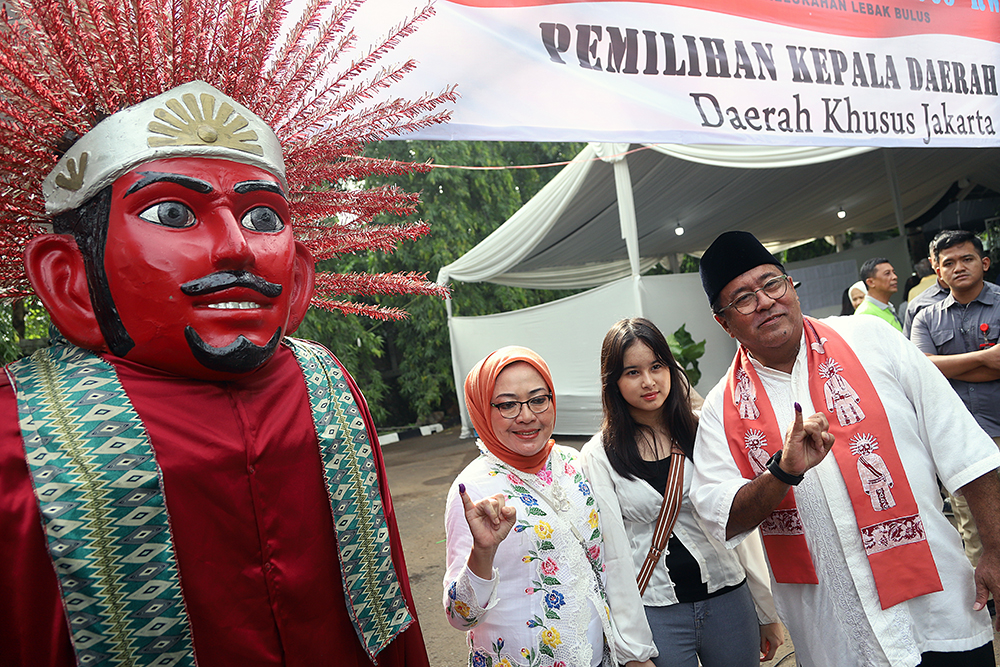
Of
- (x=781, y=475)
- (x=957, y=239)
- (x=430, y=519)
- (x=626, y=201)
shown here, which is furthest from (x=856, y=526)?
(x=626, y=201)

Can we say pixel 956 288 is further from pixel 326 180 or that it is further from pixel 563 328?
pixel 563 328

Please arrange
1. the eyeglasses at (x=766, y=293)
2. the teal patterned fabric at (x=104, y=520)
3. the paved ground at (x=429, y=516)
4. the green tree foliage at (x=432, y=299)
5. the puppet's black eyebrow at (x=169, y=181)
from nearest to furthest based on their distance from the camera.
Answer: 1. the teal patterned fabric at (x=104, y=520)
2. the puppet's black eyebrow at (x=169, y=181)
3. the eyeglasses at (x=766, y=293)
4. the paved ground at (x=429, y=516)
5. the green tree foliage at (x=432, y=299)

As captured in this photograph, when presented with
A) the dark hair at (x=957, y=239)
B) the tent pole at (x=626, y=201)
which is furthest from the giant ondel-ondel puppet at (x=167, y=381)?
the tent pole at (x=626, y=201)

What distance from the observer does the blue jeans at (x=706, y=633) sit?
1996 millimetres

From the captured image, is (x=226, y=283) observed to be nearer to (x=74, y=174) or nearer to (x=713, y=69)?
(x=74, y=174)

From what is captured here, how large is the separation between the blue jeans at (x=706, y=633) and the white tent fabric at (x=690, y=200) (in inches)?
203

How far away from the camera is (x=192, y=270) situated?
116 cm

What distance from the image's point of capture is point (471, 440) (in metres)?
11.5

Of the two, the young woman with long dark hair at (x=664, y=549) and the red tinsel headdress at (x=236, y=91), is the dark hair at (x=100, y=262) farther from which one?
the young woman with long dark hair at (x=664, y=549)

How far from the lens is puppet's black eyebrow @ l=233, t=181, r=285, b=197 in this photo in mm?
1237

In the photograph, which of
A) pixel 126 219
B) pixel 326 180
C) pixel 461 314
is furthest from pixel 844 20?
pixel 461 314

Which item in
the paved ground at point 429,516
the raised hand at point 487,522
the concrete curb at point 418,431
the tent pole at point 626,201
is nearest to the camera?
the raised hand at point 487,522

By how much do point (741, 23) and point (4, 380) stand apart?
227 cm

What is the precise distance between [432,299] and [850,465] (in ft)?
37.9
